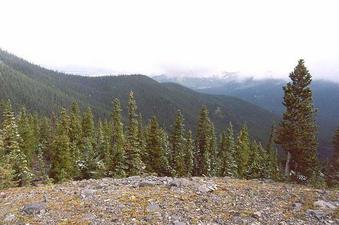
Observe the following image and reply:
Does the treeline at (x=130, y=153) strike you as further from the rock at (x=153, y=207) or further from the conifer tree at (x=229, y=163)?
the rock at (x=153, y=207)

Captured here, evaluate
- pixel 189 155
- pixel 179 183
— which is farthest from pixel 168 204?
pixel 189 155

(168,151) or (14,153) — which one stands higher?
(14,153)

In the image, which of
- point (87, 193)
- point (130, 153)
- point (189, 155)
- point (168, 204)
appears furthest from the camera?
point (189, 155)

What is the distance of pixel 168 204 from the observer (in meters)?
17.6

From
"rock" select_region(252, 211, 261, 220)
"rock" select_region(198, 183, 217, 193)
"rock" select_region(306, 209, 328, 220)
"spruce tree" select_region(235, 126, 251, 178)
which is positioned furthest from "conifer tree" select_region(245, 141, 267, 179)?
"rock" select_region(252, 211, 261, 220)

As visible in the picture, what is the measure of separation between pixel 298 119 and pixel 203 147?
2949 cm

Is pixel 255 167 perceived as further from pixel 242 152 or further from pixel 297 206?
pixel 297 206

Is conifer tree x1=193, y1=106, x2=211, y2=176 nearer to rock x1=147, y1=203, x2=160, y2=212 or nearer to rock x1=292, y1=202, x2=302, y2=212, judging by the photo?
rock x1=292, y1=202, x2=302, y2=212

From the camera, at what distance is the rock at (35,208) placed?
1712 centimetres

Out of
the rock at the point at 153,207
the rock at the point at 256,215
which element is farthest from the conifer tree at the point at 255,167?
the rock at the point at 153,207

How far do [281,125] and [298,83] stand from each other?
4.95m

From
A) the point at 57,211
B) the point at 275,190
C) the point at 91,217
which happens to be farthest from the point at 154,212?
the point at 275,190

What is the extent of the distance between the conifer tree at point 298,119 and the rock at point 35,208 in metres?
27.8

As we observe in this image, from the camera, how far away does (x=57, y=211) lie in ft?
56.4
